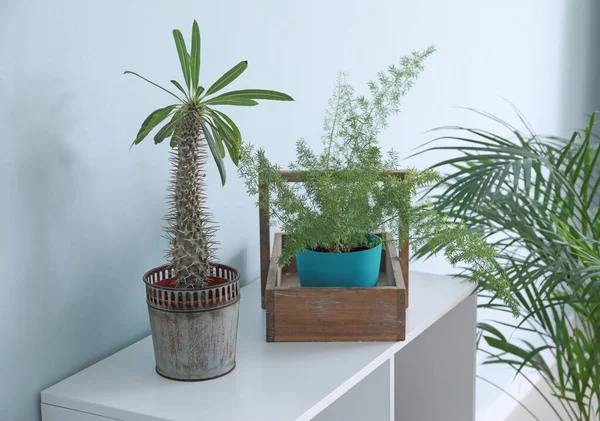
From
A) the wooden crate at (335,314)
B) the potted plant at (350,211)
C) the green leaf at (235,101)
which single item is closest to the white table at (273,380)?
the wooden crate at (335,314)

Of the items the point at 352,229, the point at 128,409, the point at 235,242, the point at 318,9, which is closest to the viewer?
the point at 128,409

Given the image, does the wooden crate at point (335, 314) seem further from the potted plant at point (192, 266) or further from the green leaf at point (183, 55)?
the green leaf at point (183, 55)

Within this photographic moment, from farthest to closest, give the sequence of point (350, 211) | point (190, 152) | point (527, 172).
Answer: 1. point (527, 172)
2. point (350, 211)
3. point (190, 152)

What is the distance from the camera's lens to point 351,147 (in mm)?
1215

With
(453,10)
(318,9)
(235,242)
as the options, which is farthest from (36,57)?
(453,10)

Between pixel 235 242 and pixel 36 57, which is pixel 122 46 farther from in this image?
pixel 235 242

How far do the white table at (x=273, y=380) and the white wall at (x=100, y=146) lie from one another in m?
0.07

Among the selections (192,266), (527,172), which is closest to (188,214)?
(192,266)

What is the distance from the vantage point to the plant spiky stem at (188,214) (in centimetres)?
99

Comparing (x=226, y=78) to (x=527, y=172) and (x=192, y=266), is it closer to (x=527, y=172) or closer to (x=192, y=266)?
(x=192, y=266)

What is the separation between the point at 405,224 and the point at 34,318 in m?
0.59

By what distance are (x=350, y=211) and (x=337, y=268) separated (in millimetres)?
124

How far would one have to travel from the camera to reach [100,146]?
1142mm

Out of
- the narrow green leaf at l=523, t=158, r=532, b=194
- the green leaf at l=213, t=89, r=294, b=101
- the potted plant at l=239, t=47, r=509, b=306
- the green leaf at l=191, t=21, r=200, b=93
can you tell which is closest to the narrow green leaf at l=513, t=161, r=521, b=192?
the narrow green leaf at l=523, t=158, r=532, b=194
